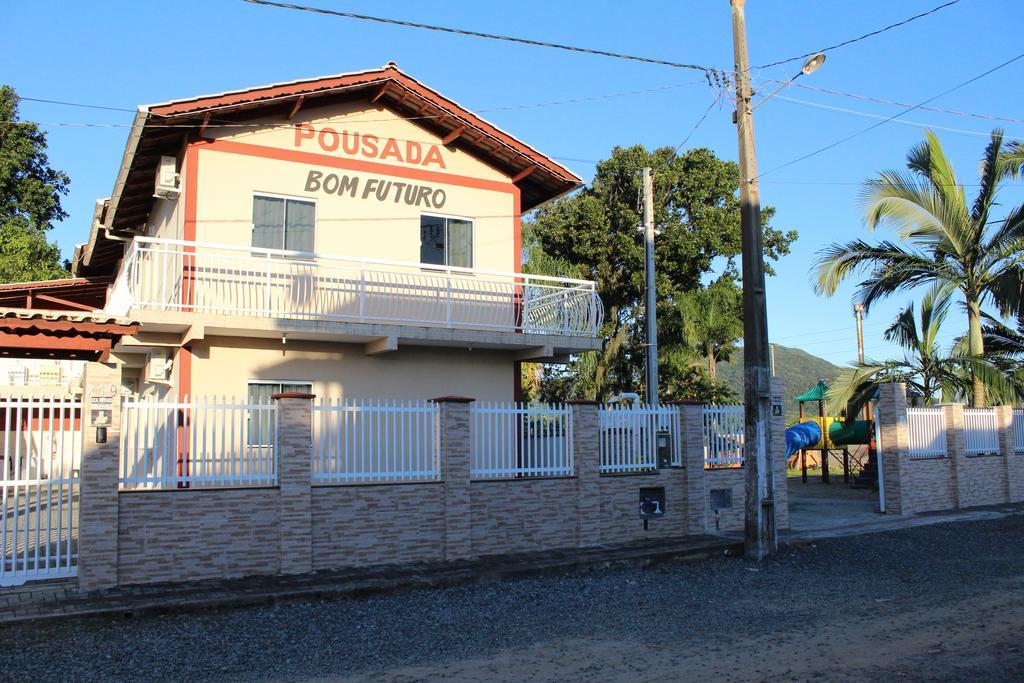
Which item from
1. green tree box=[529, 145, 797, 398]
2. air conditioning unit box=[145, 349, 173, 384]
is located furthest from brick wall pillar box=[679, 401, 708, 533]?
green tree box=[529, 145, 797, 398]

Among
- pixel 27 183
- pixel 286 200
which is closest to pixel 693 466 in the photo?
pixel 286 200

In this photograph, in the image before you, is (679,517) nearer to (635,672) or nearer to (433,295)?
(433,295)

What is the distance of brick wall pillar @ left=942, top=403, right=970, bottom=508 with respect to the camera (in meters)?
18.2

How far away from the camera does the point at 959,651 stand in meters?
7.39

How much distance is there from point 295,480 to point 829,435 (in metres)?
20.5

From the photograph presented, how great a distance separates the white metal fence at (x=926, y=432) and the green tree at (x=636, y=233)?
43.1ft

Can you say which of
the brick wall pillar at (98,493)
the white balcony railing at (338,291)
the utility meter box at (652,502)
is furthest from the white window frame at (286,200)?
the utility meter box at (652,502)

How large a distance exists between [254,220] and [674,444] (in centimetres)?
807

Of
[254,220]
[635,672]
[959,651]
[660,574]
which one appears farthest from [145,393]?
[959,651]

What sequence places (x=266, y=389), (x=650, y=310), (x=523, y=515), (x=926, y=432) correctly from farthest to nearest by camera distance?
1. (x=650, y=310)
2. (x=926, y=432)
3. (x=266, y=389)
4. (x=523, y=515)

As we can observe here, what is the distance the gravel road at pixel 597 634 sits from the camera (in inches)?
277

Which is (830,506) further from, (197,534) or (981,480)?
(197,534)

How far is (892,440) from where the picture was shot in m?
17.2

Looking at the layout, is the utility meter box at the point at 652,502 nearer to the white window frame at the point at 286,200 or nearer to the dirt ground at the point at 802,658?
the dirt ground at the point at 802,658
